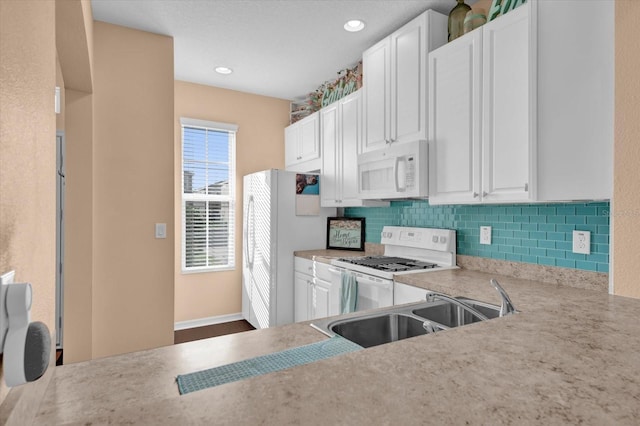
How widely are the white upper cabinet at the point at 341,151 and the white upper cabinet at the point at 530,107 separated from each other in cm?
99

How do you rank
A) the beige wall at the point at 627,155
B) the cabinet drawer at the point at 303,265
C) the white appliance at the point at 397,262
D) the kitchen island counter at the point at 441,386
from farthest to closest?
1. the cabinet drawer at the point at 303,265
2. the white appliance at the point at 397,262
3. the beige wall at the point at 627,155
4. the kitchen island counter at the point at 441,386

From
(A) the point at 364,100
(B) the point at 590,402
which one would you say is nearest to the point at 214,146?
(A) the point at 364,100

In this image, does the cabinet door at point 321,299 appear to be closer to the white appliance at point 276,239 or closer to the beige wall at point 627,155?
the white appliance at point 276,239

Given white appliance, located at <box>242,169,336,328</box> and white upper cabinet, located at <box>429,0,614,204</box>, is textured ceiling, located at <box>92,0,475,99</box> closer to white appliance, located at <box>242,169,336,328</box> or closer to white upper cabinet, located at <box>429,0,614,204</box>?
white upper cabinet, located at <box>429,0,614,204</box>

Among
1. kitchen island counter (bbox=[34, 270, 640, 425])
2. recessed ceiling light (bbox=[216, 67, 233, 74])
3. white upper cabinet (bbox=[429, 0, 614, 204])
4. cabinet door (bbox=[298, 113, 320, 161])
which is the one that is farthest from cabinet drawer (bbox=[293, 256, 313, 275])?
kitchen island counter (bbox=[34, 270, 640, 425])

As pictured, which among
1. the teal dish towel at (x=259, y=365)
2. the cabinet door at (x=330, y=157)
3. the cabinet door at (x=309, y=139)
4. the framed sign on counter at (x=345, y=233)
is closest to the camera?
the teal dish towel at (x=259, y=365)

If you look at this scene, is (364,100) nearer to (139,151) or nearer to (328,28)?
(328,28)

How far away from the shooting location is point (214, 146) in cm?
415

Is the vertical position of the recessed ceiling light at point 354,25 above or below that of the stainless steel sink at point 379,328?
above

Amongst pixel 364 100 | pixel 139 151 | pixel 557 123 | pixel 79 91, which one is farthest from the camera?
pixel 364 100

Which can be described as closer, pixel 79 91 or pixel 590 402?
pixel 590 402

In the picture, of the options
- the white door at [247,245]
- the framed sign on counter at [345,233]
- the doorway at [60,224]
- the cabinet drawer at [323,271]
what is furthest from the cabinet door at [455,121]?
the doorway at [60,224]

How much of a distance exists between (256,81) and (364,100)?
1477 mm

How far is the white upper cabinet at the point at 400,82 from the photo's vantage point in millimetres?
2475
